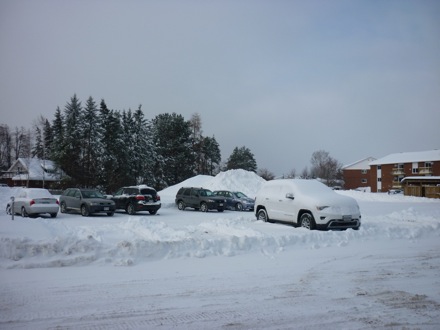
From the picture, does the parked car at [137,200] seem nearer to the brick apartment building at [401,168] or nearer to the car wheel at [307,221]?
the car wheel at [307,221]

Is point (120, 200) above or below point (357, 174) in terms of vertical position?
below

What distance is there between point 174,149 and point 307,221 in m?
53.1

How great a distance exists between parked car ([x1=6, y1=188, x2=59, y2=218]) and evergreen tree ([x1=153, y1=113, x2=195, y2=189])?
44.0 m

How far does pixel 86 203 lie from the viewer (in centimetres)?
2027

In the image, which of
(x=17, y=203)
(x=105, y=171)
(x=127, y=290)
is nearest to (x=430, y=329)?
(x=127, y=290)

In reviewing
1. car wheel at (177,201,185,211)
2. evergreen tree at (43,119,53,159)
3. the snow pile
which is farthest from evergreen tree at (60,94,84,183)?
the snow pile

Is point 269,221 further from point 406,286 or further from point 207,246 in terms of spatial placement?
point 406,286

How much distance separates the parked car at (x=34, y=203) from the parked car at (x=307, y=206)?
34.6 ft

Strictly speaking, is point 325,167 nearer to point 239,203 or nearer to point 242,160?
point 242,160

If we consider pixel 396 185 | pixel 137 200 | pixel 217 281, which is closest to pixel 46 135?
pixel 137 200

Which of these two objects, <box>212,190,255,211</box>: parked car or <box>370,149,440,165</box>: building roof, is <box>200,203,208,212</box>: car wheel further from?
<box>370,149,440,165</box>: building roof

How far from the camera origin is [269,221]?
16.0 m

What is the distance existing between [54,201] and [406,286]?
1724 cm

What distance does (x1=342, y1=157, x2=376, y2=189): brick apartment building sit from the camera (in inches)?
3666
